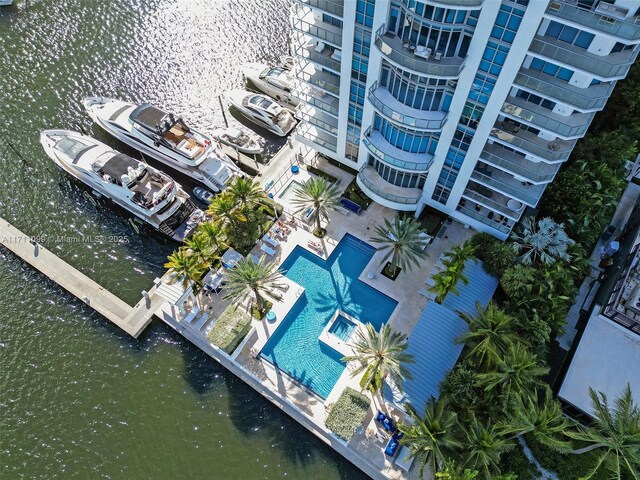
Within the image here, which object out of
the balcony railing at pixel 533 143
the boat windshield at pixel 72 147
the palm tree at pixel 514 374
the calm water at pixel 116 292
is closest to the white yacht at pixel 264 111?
the calm water at pixel 116 292

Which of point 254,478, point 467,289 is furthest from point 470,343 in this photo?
point 254,478

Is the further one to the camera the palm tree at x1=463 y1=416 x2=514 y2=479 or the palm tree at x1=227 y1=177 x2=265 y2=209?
the palm tree at x1=227 y1=177 x2=265 y2=209

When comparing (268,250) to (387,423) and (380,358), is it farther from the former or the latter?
(387,423)

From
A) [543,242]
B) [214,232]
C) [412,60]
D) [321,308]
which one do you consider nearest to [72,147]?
[214,232]

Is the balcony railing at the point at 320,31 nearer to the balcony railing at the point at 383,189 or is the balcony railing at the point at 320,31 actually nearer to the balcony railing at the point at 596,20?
the balcony railing at the point at 383,189

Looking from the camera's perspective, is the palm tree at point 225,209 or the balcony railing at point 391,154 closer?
the balcony railing at point 391,154

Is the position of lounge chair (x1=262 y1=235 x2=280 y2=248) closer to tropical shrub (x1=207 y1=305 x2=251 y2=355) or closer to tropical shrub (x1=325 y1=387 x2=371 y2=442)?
tropical shrub (x1=207 y1=305 x2=251 y2=355)

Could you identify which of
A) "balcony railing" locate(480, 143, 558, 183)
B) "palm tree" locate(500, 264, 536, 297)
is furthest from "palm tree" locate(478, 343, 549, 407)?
"balcony railing" locate(480, 143, 558, 183)
